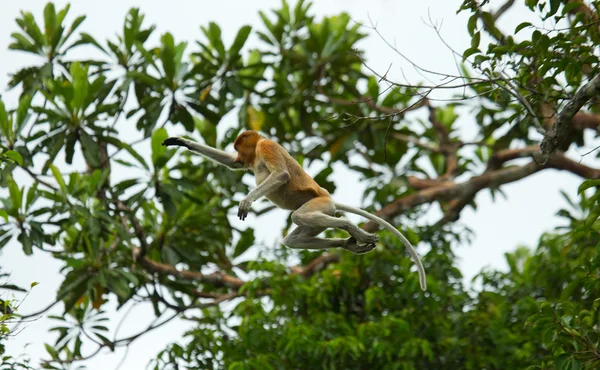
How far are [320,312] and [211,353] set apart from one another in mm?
803

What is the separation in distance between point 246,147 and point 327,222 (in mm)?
Answer: 563

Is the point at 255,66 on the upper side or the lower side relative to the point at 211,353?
upper

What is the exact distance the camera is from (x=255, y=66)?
Result: 7.22m

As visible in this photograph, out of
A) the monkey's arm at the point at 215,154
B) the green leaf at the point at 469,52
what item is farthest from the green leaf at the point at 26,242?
the green leaf at the point at 469,52

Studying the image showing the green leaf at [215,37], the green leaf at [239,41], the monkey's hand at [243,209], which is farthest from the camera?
the green leaf at [215,37]

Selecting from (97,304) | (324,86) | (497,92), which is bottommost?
(497,92)

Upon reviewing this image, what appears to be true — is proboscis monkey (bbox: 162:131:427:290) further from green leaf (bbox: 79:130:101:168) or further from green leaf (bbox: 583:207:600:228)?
green leaf (bbox: 79:130:101:168)

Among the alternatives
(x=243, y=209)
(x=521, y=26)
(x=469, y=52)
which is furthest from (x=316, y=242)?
(x=521, y=26)

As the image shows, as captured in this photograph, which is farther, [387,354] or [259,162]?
[387,354]

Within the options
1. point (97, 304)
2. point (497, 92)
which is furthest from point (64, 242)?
point (497, 92)

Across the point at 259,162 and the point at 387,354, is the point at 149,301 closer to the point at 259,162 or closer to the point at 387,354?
the point at 387,354

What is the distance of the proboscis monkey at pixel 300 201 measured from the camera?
3.52m

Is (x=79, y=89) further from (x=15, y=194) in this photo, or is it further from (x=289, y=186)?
(x=289, y=186)

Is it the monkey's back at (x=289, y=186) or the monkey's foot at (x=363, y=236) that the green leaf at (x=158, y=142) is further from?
the monkey's foot at (x=363, y=236)
